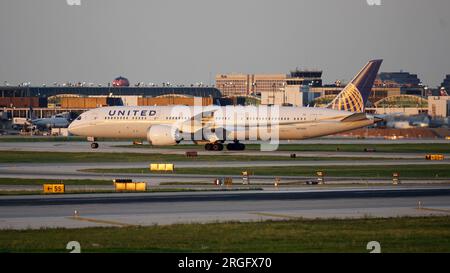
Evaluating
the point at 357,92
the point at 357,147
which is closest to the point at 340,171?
the point at 357,92

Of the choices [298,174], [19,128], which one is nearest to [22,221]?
[298,174]

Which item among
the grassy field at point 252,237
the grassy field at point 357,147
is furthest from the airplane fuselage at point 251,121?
the grassy field at point 252,237

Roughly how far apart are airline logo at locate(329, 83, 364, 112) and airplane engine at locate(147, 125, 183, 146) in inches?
686

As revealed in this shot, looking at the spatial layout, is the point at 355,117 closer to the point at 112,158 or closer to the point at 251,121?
the point at 251,121

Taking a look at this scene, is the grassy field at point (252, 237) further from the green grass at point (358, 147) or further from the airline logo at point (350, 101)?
the green grass at point (358, 147)

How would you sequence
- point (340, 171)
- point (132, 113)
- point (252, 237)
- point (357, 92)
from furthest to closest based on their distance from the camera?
point (132, 113)
point (357, 92)
point (340, 171)
point (252, 237)

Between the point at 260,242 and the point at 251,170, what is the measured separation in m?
37.6

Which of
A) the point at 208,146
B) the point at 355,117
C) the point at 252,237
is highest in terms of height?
the point at 355,117

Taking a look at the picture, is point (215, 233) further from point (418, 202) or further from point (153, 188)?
point (153, 188)

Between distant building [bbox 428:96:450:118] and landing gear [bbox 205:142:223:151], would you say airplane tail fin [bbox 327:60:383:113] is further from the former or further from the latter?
distant building [bbox 428:96:450:118]

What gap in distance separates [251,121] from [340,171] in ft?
89.2

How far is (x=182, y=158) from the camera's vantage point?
3442 inches

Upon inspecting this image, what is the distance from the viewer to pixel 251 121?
323 feet

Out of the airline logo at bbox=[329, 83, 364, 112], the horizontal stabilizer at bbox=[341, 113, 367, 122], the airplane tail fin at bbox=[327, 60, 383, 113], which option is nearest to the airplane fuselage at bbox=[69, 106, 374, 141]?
the horizontal stabilizer at bbox=[341, 113, 367, 122]
